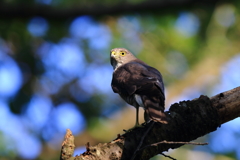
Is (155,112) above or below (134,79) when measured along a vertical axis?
below

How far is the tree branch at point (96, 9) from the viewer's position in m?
6.05

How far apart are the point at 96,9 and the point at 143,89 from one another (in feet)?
9.06

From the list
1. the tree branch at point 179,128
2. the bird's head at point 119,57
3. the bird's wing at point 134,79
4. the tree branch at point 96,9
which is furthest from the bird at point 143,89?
the tree branch at point 96,9

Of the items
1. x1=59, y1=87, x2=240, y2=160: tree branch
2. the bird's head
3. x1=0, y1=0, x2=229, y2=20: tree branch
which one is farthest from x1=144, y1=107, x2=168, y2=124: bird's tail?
x1=0, y1=0, x2=229, y2=20: tree branch

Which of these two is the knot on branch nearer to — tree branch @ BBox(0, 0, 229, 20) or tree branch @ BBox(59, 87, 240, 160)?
tree branch @ BBox(59, 87, 240, 160)

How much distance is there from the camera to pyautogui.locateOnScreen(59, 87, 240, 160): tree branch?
344 cm

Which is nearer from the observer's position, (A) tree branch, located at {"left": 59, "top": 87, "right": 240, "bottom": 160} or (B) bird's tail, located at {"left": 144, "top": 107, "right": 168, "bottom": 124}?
(B) bird's tail, located at {"left": 144, "top": 107, "right": 168, "bottom": 124}

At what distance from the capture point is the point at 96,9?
6352mm

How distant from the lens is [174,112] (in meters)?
3.73

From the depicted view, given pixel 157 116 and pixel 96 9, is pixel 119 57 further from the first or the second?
pixel 157 116

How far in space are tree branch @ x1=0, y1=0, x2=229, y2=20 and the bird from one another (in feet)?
4.85

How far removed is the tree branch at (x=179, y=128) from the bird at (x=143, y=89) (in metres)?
0.20

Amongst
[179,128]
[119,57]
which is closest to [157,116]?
[179,128]

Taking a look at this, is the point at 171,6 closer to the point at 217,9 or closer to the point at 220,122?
the point at 217,9
